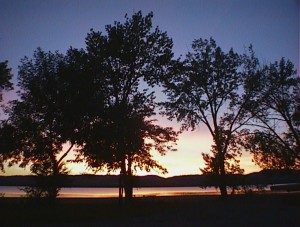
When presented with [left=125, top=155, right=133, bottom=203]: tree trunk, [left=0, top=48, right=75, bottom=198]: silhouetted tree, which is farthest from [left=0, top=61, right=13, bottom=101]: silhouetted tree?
[left=125, top=155, right=133, bottom=203]: tree trunk

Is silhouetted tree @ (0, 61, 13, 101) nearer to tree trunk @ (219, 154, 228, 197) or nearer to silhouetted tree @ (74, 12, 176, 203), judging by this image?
silhouetted tree @ (74, 12, 176, 203)

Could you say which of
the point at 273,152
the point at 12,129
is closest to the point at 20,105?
the point at 12,129

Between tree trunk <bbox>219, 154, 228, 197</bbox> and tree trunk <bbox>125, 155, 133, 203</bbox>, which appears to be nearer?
tree trunk <bbox>125, 155, 133, 203</bbox>

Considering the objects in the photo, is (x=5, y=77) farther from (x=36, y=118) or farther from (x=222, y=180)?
(x=222, y=180)

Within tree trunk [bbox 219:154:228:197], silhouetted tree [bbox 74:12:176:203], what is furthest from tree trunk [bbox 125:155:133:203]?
tree trunk [bbox 219:154:228:197]

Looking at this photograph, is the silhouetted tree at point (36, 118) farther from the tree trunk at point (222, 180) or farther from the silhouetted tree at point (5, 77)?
the tree trunk at point (222, 180)

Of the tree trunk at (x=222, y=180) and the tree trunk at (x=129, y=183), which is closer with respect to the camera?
the tree trunk at (x=129, y=183)

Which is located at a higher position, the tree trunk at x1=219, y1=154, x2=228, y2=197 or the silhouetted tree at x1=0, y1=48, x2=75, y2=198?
the silhouetted tree at x1=0, y1=48, x2=75, y2=198

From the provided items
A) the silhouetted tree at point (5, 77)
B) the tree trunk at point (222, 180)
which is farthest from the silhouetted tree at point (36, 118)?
the tree trunk at point (222, 180)

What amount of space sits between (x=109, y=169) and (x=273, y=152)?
2048cm

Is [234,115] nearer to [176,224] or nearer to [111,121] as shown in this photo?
[111,121]

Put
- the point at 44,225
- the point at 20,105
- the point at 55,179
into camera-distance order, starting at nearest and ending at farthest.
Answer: the point at 44,225 < the point at 55,179 < the point at 20,105

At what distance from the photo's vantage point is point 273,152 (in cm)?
3769

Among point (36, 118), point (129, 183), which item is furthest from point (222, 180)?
point (36, 118)
